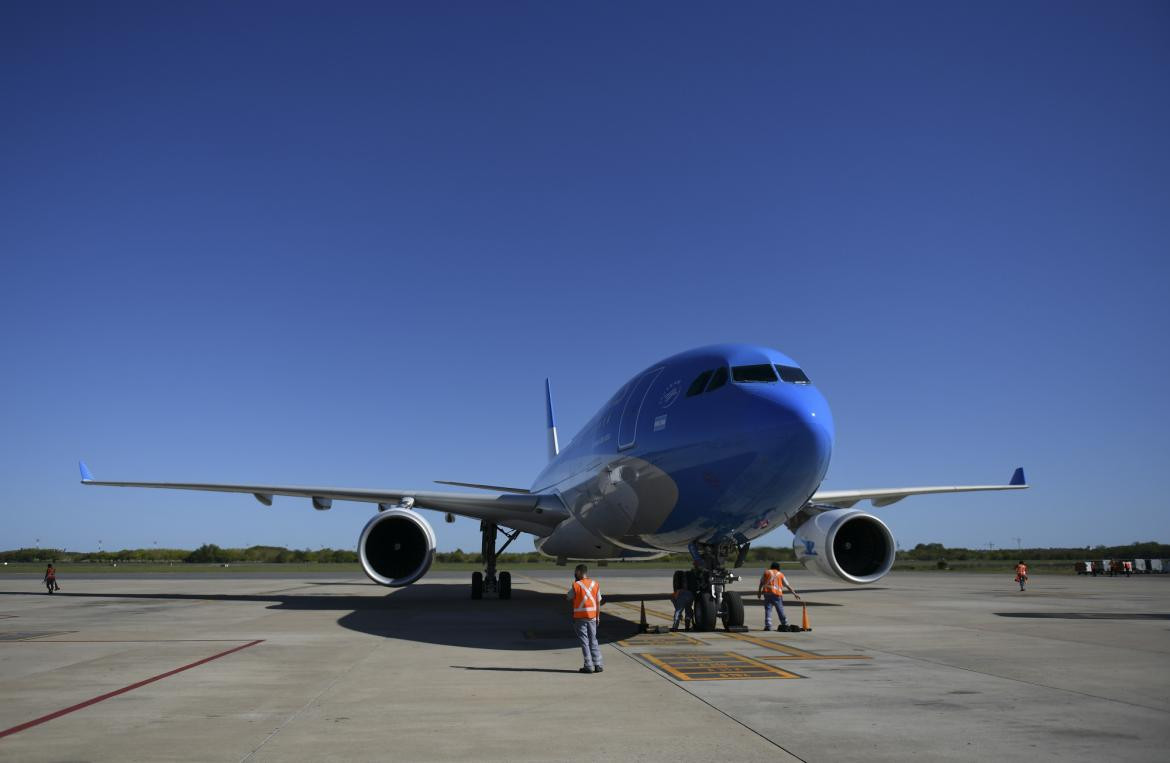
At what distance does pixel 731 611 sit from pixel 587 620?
4694mm

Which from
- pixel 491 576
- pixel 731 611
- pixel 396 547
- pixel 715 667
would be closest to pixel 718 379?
pixel 715 667

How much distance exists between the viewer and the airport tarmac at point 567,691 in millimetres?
5262

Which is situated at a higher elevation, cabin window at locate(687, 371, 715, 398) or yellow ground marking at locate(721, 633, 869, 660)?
cabin window at locate(687, 371, 715, 398)

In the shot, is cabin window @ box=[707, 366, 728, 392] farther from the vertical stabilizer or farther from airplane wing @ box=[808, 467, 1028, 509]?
the vertical stabilizer

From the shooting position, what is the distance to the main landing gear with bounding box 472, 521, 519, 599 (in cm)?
2106

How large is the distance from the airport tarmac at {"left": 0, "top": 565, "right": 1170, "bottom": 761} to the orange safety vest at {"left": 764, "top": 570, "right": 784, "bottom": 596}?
2.44ft

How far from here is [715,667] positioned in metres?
8.83

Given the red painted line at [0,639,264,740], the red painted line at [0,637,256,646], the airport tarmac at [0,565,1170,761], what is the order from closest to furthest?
the airport tarmac at [0,565,1170,761], the red painted line at [0,639,264,740], the red painted line at [0,637,256,646]

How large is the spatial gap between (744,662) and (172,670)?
633 cm

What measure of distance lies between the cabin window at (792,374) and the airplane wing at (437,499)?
299 inches

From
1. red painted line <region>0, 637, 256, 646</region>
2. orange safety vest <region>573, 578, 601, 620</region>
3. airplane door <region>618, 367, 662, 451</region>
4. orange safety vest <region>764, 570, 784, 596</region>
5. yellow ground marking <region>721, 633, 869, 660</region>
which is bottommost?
red painted line <region>0, 637, 256, 646</region>

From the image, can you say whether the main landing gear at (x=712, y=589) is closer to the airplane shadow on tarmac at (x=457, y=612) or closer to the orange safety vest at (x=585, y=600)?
the airplane shadow on tarmac at (x=457, y=612)

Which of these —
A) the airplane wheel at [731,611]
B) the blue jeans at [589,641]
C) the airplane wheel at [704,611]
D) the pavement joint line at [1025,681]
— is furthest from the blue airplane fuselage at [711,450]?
the blue jeans at [589,641]

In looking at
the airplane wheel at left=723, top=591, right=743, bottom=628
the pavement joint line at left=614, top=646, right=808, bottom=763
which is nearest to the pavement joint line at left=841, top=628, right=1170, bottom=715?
the airplane wheel at left=723, top=591, right=743, bottom=628
